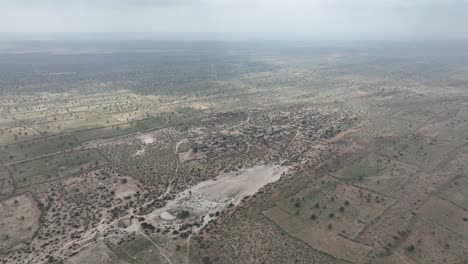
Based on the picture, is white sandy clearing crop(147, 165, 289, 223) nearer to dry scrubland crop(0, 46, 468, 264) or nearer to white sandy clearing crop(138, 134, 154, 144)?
dry scrubland crop(0, 46, 468, 264)

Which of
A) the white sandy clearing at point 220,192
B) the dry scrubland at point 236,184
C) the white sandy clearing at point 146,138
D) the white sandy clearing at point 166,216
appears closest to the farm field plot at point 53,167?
the dry scrubland at point 236,184

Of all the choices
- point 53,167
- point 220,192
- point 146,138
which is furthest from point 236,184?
point 53,167

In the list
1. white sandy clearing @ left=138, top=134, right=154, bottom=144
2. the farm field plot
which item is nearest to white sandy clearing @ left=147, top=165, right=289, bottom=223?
the farm field plot

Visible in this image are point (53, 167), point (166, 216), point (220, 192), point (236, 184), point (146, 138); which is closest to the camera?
point (166, 216)

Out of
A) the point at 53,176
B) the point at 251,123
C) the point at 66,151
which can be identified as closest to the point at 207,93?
the point at 251,123

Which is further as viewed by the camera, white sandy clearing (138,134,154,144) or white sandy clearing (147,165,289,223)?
white sandy clearing (138,134,154,144)

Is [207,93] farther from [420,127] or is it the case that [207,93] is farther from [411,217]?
[411,217]

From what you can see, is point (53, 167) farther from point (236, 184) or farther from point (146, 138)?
point (236, 184)

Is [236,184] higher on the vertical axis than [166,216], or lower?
higher
